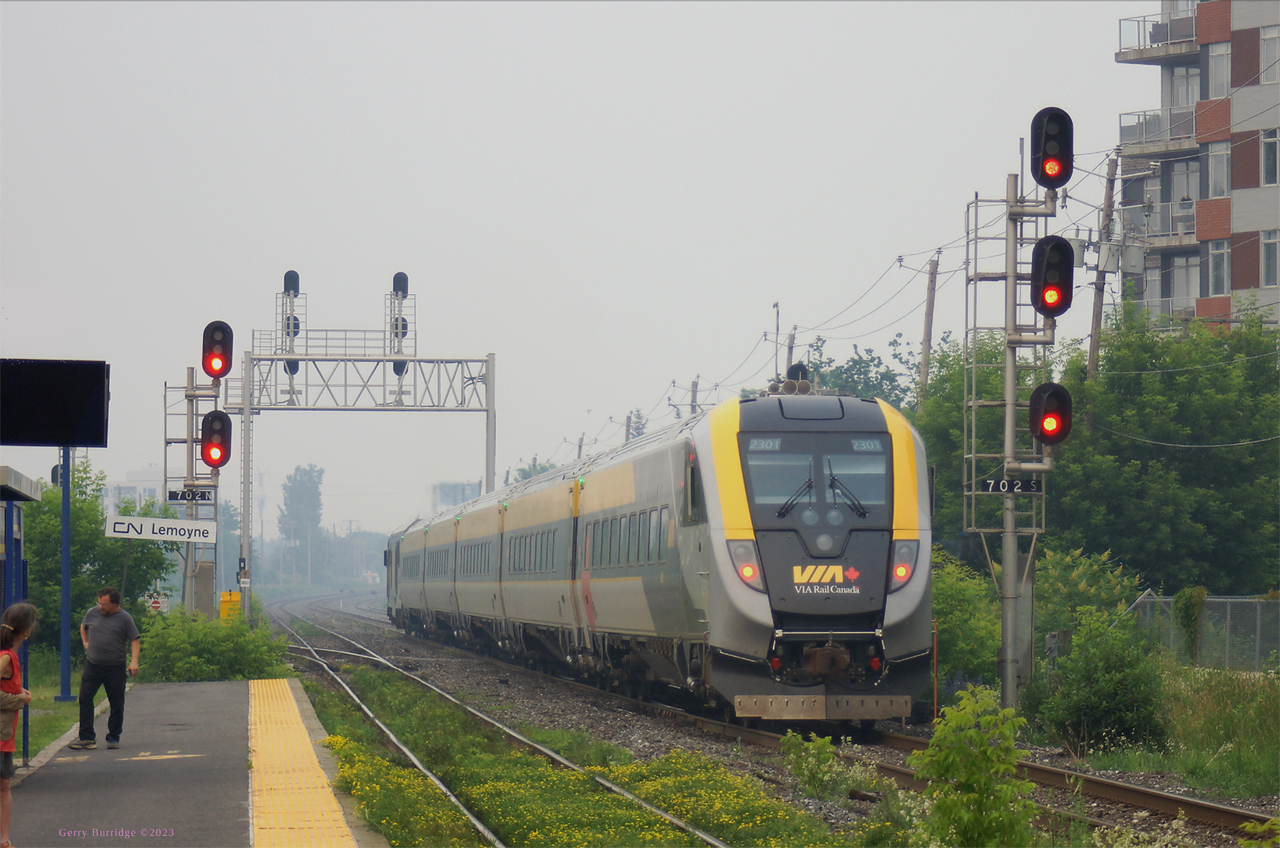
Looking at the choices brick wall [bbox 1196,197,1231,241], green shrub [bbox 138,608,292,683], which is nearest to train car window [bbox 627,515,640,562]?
green shrub [bbox 138,608,292,683]

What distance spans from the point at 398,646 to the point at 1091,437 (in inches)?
741

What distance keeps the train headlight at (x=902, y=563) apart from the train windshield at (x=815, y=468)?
0.45 m

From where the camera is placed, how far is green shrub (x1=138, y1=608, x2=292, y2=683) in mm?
22359

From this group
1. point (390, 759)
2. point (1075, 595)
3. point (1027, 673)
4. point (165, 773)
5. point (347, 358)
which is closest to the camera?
point (165, 773)

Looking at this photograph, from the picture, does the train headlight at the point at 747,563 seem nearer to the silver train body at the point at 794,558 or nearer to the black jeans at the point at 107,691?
the silver train body at the point at 794,558

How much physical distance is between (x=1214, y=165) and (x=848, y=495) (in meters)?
36.8

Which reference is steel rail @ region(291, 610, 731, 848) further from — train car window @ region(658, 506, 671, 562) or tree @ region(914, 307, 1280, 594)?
tree @ region(914, 307, 1280, 594)

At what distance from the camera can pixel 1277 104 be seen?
45.5 metres

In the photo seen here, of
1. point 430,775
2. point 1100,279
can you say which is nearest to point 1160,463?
point 1100,279

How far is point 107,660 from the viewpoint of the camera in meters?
13.8

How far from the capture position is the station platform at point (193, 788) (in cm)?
944

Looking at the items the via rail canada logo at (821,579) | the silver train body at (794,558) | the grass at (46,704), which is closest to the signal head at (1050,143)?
the silver train body at (794,558)

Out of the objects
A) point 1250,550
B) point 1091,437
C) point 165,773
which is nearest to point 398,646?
point 1091,437

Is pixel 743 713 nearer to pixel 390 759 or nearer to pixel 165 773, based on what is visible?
pixel 390 759
